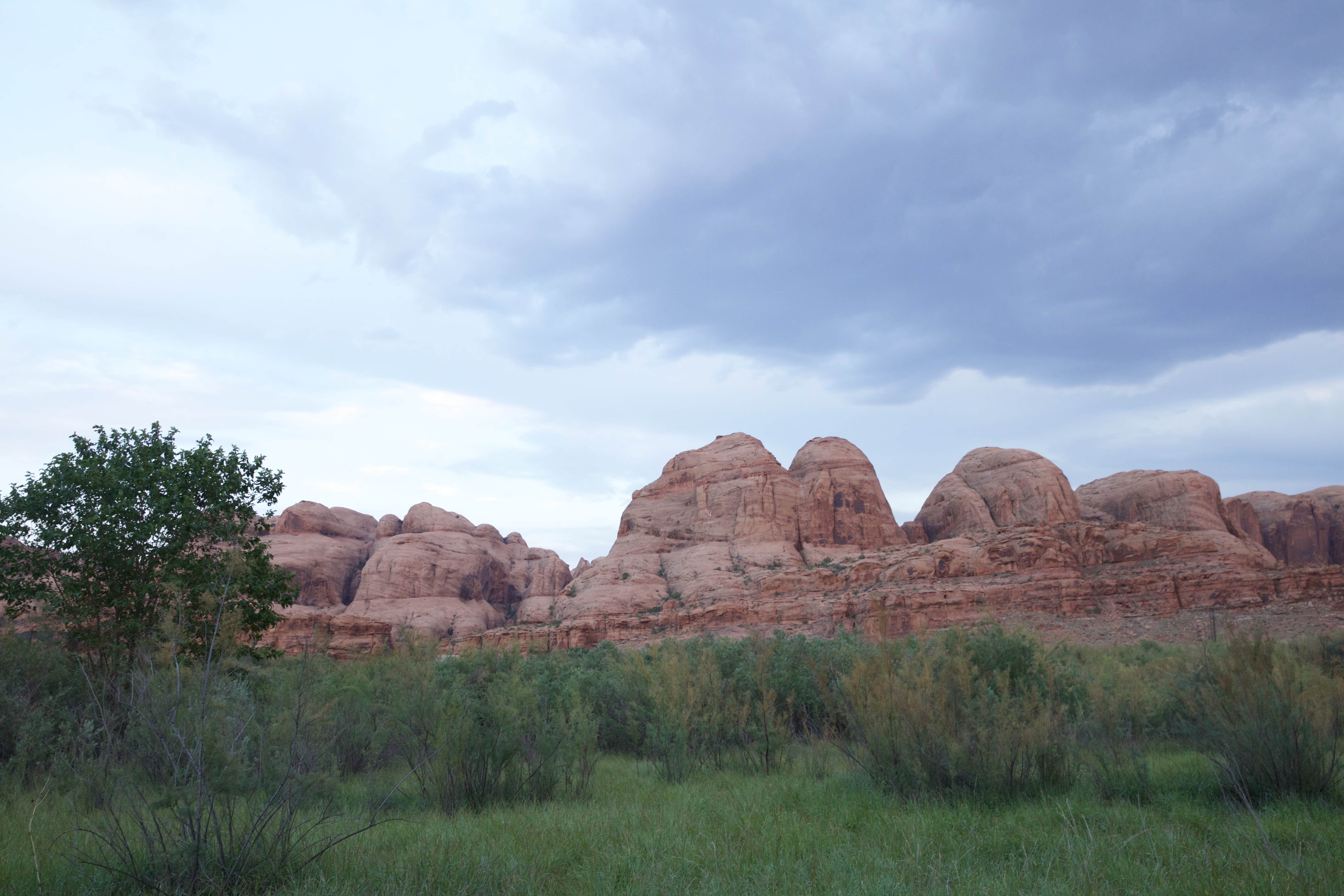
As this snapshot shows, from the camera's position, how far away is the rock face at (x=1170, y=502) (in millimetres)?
63875

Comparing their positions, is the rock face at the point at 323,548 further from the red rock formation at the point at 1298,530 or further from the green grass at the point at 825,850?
the red rock formation at the point at 1298,530

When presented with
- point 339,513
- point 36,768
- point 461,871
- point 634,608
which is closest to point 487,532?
point 339,513

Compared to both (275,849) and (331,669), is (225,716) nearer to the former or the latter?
(275,849)

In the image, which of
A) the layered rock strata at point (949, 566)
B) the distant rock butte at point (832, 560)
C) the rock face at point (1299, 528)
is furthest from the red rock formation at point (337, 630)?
the rock face at point (1299, 528)

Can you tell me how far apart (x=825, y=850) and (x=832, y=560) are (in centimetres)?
5804

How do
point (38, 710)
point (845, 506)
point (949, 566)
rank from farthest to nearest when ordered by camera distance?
point (845, 506) → point (949, 566) → point (38, 710)

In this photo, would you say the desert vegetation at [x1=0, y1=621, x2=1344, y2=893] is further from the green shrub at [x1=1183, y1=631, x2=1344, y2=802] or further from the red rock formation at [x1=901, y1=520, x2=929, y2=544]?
the red rock formation at [x1=901, y1=520, x2=929, y2=544]

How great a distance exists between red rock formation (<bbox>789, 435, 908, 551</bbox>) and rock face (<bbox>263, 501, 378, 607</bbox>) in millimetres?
42605

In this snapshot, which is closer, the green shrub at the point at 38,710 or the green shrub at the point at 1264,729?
the green shrub at the point at 1264,729

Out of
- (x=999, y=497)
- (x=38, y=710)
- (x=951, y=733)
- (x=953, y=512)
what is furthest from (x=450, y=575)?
(x=951, y=733)

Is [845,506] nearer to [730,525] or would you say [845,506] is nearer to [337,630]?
[730,525]

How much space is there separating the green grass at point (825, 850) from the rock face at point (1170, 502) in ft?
217

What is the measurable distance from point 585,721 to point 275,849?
15.3 ft

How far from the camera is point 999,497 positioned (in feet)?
232
